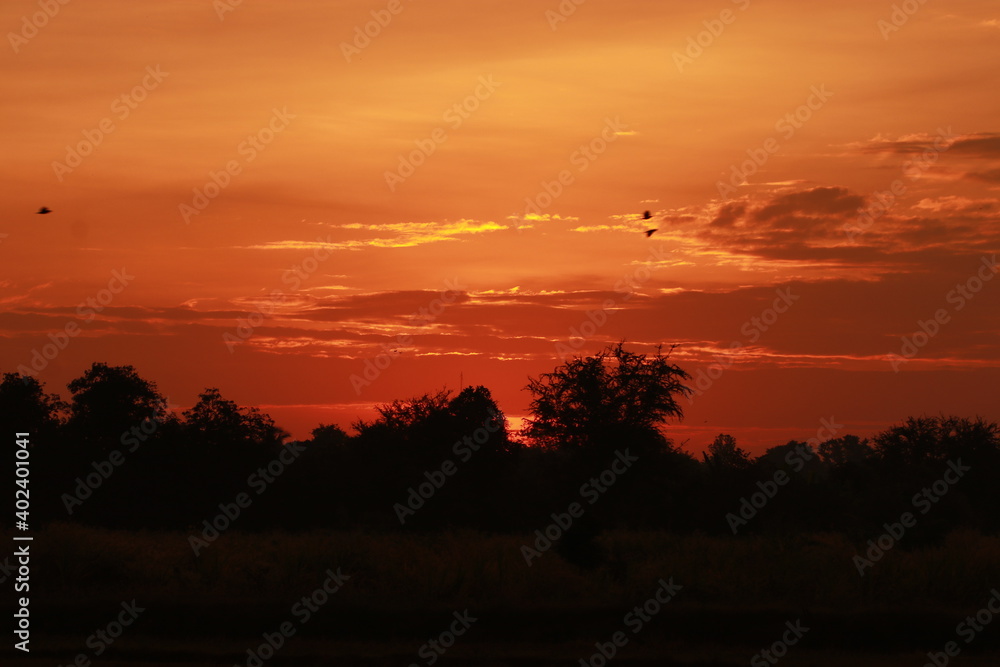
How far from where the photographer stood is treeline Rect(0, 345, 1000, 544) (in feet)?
119

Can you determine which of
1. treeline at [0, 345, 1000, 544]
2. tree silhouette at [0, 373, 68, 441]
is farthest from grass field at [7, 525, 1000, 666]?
tree silhouette at [0, 373, 68, 441]

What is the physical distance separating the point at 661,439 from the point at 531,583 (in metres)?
15.9

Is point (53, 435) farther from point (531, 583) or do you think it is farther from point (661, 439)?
point (531, 583)

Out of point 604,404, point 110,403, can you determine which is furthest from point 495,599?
point 110,403

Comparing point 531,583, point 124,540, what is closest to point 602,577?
point 531,583

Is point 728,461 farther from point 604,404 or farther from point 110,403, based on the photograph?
point 110,403

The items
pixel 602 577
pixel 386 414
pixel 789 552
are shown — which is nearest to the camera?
pixel 602 577

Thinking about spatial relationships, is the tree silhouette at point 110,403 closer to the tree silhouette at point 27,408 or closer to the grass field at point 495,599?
the tree silhouette at point 27,408

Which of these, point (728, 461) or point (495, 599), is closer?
point (495, 599)

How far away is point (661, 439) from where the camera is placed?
121 feet

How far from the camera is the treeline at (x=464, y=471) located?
3628 cm

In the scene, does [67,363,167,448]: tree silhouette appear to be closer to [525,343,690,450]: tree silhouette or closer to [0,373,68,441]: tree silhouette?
[0,373,68,441]: tree silhouette

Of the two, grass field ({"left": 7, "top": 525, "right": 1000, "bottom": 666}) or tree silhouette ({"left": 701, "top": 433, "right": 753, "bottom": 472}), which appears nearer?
grass field ({"left": 7, "top": 525, "right": 1000, "bottom": 666})

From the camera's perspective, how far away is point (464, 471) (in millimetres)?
43438
